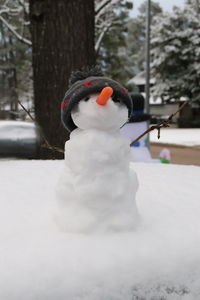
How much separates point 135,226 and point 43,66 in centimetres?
303

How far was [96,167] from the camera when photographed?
1.25 m

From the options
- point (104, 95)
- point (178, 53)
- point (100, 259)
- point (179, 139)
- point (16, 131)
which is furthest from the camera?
point (178, 53)

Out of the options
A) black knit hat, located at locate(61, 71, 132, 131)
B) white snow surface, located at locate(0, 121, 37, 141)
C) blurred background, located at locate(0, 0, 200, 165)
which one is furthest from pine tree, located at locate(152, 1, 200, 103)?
black knit hat, located at locate(61, 71, 132, 131)

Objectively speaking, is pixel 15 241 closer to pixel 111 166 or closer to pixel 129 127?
pixel 111 166

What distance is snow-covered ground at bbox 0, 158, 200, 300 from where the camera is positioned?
39.8 inches

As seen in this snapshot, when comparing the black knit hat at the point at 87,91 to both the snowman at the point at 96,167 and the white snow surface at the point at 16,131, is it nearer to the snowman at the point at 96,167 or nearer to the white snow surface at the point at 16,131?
the snowman at the point at 96,167

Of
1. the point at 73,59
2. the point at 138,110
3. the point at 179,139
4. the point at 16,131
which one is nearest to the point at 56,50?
the point at 73,59

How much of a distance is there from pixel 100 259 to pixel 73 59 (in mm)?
3093

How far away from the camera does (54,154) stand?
148 inches

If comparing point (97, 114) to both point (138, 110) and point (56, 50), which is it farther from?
point (138, 110)

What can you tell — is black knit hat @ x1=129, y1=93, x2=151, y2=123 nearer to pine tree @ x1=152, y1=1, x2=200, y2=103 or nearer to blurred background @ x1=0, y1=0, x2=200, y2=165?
blurred background @ x1=0, y1=0, x2=200, y2=165

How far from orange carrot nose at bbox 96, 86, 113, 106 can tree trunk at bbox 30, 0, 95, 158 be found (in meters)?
2.61

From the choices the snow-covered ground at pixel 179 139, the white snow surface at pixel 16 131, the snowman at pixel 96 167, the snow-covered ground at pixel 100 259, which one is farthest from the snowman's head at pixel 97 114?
the snow-covered ground at pixel 179 139

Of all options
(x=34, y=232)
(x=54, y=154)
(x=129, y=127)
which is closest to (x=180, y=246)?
(x=34, y=232)
